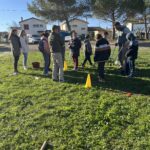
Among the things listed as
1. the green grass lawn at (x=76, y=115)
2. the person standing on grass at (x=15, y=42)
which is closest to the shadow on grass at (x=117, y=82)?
the green grass lawn at (x=76, y=115)

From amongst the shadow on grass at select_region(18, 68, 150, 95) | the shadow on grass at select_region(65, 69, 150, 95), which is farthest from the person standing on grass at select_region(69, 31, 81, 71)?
the shadow on grass at select_region(65, 69, 150, 95)

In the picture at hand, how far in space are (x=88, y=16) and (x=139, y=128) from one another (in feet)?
152

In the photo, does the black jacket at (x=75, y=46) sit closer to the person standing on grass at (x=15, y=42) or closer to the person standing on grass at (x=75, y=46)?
the person standing on grass at (x=75, y=46)

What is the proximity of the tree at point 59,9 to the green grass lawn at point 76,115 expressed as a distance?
1525 inches

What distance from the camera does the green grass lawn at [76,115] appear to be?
5.73 meters

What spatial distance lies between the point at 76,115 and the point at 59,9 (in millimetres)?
42430

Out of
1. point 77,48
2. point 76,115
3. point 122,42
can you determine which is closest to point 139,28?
point 77,48

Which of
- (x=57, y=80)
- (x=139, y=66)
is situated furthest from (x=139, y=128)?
(x=139, y=66)

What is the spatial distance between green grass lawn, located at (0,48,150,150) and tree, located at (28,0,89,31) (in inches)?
1525

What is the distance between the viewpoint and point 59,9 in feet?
156

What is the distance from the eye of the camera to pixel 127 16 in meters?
48.8

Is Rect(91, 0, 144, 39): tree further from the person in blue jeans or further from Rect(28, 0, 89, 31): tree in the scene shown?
the person in blue jeans

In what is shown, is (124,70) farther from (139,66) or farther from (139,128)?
(139,128)

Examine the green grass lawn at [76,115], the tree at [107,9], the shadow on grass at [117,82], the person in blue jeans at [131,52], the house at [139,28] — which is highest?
the tree at [107,9]
